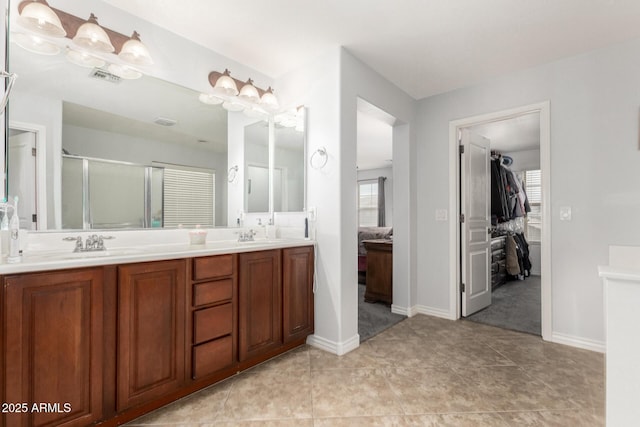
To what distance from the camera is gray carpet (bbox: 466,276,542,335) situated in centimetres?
302

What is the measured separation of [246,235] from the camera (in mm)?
2613

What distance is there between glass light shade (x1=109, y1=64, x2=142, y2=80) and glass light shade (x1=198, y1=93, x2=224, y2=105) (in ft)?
1.50

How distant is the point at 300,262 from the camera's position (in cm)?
241

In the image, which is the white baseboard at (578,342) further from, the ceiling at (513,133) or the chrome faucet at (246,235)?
the chrome faucet at (246,235)

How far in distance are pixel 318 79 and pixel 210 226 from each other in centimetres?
156

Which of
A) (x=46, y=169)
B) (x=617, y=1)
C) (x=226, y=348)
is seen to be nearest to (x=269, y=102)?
(x=46, y=169)

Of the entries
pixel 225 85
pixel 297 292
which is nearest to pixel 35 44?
pixel 225 85

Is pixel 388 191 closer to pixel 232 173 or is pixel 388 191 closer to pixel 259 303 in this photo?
pixel 232 173

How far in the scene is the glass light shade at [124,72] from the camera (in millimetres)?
A: 1925

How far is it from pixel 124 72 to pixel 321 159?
1513mm

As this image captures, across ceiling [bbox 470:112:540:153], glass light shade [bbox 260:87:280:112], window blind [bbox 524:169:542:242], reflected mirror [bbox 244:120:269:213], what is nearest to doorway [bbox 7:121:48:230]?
reflected mirror [bbox 244:120:269:213]

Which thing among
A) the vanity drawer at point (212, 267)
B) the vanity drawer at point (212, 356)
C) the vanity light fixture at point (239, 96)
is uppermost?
the vanity light fixture at point (239, 96)

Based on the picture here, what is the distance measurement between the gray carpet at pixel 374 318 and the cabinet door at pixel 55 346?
196 cm

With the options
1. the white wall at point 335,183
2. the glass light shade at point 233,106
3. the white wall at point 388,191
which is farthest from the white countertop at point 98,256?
the white wall at point 388,191
